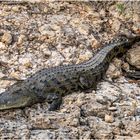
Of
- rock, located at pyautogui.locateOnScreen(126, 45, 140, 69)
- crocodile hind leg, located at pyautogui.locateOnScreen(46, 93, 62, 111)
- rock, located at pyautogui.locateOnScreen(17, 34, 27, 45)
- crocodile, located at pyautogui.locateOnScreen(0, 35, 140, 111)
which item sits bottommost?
crocodile hind leg, located at pyautogui.locateOnScreen(46, 93, 62, 111)

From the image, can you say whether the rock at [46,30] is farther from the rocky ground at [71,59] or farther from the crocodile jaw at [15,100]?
the crocodile jaw at [15,100]

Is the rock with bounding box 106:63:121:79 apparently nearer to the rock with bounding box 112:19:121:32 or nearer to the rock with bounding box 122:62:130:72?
the rock with bounding box 122:62:130:72

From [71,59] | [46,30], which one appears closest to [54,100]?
[71,59]

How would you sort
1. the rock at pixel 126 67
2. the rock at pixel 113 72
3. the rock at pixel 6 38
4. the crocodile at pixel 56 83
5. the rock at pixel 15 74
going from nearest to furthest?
1. the crocodile at pixel 56 83
2. the rock at pixel 15 74
3. the rock at pixel 113 72
4. the rock at pixel 126 67
5. the rock at pixel 6 38

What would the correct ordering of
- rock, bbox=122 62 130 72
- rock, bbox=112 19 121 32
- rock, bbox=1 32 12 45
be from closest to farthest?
1. rock, bbox=122 62 130 72
2. rock, bbox=1 32 12 45
3. rock, bbox=112 19 121 32

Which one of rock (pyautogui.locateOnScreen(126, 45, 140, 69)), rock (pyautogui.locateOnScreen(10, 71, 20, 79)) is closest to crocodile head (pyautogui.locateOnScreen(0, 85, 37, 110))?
rock (pyautogui.locateOnScreen(10, 71, 20, 79))

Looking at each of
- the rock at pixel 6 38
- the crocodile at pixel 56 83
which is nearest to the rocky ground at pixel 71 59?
the rock at pixel 6 38
